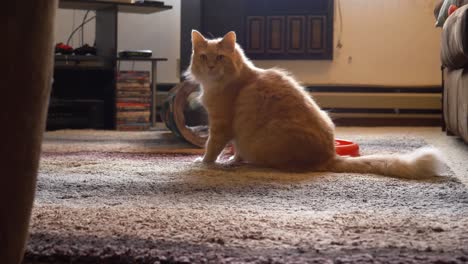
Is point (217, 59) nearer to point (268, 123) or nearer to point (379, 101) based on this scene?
point (268, 123)

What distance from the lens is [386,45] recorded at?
4090 millimetres

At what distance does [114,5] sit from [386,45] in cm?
181

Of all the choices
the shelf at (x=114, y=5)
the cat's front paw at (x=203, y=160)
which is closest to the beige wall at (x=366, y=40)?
the shelf at (x=114, y=5)

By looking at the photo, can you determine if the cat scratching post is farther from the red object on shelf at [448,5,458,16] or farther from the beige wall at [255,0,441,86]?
the beige wall at [255,0,441,86]

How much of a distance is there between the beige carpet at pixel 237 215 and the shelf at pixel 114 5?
1.66m

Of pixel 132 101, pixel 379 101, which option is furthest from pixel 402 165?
pixel 379 101

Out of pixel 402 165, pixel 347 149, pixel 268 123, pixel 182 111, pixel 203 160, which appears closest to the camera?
pixel 402 165

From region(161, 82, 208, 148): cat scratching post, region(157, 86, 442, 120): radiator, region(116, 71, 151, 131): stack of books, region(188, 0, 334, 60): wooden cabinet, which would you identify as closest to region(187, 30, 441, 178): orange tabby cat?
region(161, 82, 208, 148): cat scratching post

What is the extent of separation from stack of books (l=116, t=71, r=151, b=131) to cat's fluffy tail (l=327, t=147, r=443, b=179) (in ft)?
6.62

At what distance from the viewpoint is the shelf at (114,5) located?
3525 mm

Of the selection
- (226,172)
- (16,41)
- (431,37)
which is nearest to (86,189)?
(226,172)

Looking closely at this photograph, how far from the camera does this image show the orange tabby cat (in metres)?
1.82

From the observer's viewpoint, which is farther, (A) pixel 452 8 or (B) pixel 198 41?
(A) pixel 452 8

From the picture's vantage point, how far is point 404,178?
68.4 inches
